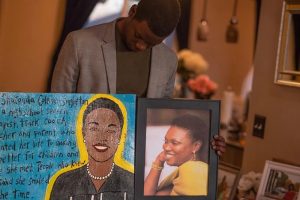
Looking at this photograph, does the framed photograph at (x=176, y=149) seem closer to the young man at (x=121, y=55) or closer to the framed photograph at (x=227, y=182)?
the young man at (x=121, y=55)

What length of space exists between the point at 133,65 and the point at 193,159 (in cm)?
40

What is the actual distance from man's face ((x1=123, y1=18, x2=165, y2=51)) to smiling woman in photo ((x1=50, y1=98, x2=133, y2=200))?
233 millimetres

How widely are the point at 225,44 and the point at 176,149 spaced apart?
4289 mm

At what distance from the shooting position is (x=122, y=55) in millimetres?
1664

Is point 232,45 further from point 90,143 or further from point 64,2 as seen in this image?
point 90,143

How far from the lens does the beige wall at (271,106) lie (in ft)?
6.91

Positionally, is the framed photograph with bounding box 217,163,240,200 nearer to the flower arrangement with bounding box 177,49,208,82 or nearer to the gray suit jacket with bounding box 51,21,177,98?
the gray suit jacket with bounding box 51,21,177,98

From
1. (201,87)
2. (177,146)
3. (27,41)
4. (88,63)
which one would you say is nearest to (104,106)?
(88,63)

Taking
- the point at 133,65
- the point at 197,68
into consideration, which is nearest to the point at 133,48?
the point at 133,65

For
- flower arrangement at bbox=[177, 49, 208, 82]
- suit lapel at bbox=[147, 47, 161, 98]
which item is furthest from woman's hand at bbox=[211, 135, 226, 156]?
flower arrangement at bbox=[177, 49, 208, 82]

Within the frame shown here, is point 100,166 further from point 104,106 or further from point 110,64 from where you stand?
point 110,64

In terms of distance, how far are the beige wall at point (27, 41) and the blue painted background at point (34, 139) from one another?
264 centimetres

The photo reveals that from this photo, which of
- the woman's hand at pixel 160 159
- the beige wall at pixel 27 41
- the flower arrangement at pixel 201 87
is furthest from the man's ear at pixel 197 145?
the beige wall at pixel 27 41

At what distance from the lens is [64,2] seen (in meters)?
4.26
